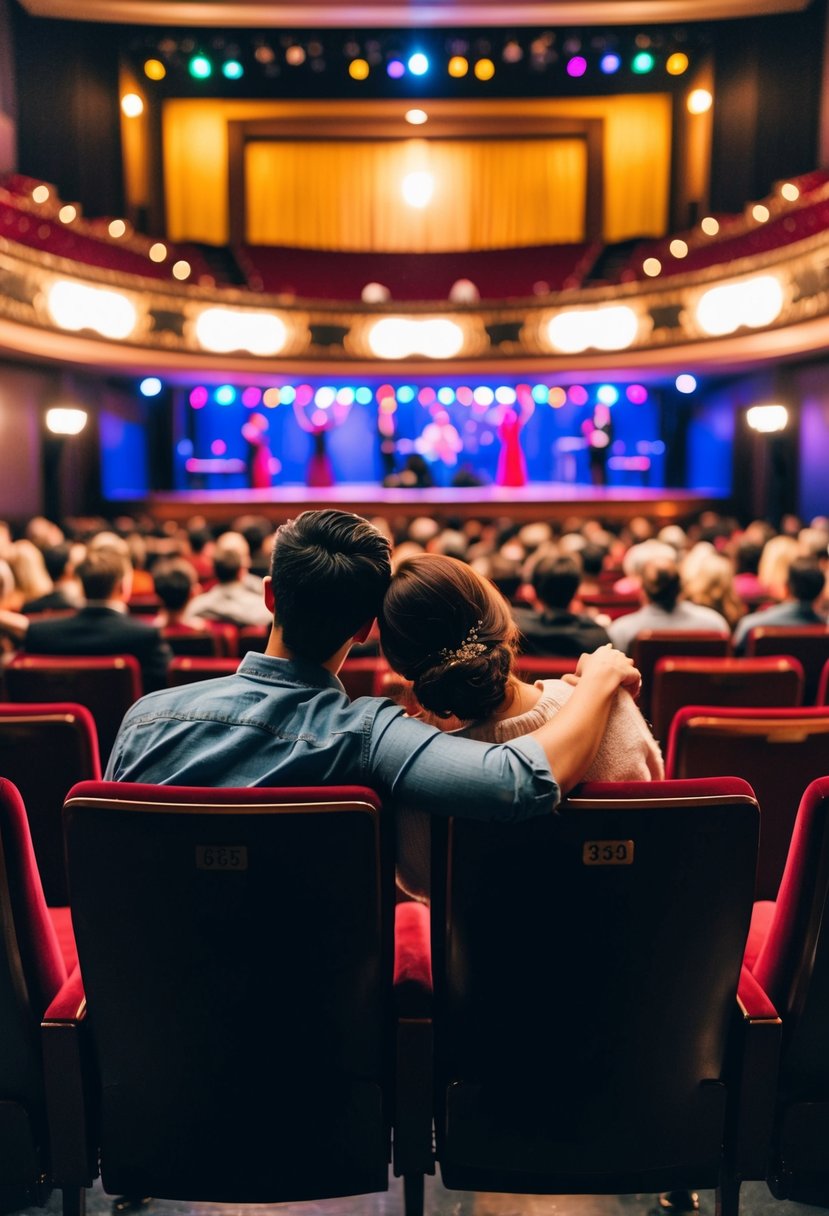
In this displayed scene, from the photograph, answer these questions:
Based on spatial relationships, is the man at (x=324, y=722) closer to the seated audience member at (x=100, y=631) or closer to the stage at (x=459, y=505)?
the seated audience member at (x=100, y=631)

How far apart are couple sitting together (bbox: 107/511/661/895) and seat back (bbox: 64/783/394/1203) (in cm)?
11

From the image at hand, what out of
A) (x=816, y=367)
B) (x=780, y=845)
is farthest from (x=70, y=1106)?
(x=816, y=367)

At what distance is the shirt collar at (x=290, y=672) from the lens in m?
1.35

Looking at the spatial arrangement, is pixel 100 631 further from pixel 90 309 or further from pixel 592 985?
pixel 90 309

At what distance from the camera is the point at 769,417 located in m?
10.9

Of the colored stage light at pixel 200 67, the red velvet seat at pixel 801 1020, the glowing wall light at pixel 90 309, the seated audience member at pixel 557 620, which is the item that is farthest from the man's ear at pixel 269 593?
the colored stage light at pixel 200 67

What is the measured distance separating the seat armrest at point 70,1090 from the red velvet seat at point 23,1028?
0.03 metres

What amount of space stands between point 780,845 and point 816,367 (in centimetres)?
1027

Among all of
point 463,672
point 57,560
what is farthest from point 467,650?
point 57,560

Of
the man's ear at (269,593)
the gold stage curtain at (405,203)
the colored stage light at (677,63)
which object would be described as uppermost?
the colored stage light at (677,63)

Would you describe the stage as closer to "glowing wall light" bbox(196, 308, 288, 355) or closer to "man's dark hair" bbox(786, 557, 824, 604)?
"glowing wall light" bbox(196, 308, 288, 355)

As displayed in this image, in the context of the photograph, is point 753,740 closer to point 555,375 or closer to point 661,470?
point 555,375

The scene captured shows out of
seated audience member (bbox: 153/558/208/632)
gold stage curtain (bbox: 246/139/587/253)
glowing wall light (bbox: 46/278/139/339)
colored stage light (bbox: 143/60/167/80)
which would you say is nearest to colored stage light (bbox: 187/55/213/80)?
colored stage light (bbox: 143/60/167/80)

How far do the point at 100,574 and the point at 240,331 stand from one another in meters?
9.20
